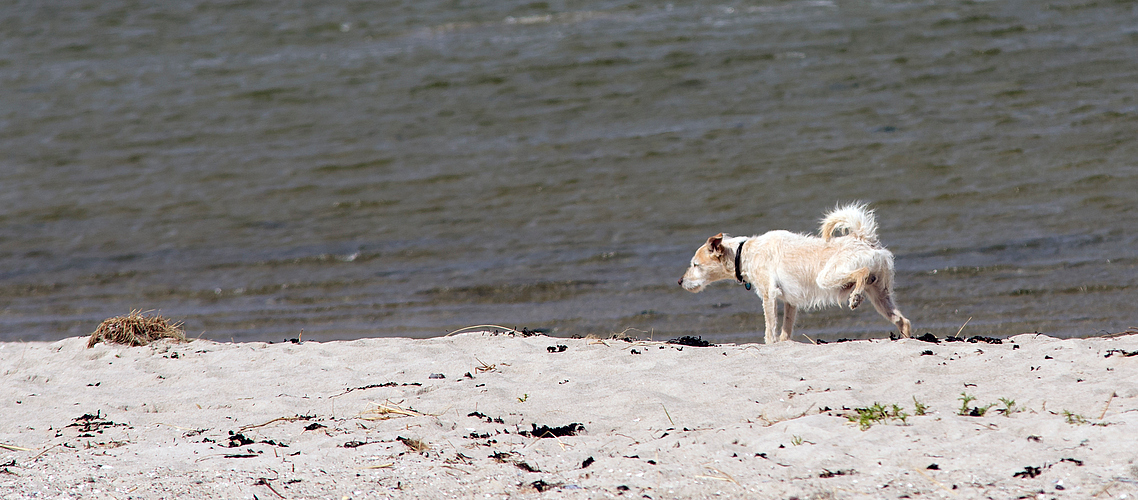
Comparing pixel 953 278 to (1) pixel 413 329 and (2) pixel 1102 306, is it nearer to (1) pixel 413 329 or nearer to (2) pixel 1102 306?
(2) pixel 1102 306

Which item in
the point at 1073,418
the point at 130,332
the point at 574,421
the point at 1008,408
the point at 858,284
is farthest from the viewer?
the point at 130,332

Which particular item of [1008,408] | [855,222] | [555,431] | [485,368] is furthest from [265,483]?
[855,222]

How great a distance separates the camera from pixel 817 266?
7.09 m

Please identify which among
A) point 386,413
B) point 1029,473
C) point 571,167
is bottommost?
point 571,167

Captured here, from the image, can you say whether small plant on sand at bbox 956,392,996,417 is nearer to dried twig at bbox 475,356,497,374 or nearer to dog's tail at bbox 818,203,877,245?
dog's tail at bbox 818,203,877,245

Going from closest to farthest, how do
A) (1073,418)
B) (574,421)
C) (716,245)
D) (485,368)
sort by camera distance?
(1073,418)
(574,421)
(485,368)
(716,245)

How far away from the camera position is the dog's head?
7887 mm

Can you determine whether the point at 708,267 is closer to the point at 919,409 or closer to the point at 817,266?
the point at 817,266

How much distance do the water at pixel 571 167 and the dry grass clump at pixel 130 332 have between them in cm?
172

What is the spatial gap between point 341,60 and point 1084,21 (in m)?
14.4

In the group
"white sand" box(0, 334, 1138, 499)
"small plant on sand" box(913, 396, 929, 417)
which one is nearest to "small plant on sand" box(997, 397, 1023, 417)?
"white sand" box(0, 334, 1138, 499)

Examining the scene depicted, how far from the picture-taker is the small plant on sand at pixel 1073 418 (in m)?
4.37

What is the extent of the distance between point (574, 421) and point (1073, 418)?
7.70 feet

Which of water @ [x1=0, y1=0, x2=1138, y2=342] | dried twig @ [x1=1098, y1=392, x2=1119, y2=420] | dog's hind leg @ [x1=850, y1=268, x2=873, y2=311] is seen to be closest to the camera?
dried twig @ [x1=1098, y1=392, x2=1119, y2=420]
